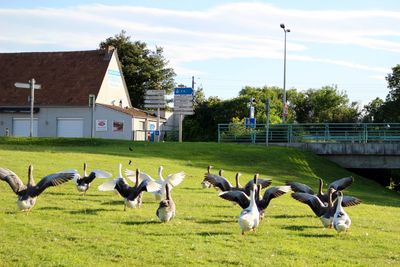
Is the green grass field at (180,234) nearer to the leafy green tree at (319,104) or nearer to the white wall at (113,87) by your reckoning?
the white wall at (113,87)

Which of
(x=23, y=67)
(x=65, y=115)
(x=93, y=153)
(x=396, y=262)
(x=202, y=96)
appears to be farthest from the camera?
(x=202, y=96)

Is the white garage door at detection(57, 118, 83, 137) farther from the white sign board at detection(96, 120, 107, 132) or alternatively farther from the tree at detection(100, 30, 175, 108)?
the tree at detection(100, 30, 175, 108)

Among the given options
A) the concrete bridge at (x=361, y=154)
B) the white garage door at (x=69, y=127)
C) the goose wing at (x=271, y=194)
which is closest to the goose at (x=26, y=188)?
the goose wing at (x=271, y=194)

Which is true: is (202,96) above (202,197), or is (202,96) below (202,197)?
above

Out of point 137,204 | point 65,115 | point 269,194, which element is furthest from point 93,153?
point 65,115

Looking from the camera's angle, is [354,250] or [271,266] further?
[354,250]

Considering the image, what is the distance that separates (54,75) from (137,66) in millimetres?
20188

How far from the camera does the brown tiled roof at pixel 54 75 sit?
186 ft

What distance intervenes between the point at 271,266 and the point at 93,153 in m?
21.7

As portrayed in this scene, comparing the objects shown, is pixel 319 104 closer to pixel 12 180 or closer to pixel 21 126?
pixel 21 126

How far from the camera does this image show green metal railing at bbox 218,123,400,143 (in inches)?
1618

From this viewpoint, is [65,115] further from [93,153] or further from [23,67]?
[93,153]

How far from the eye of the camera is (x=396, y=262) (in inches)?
441

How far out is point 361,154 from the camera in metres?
39.0
